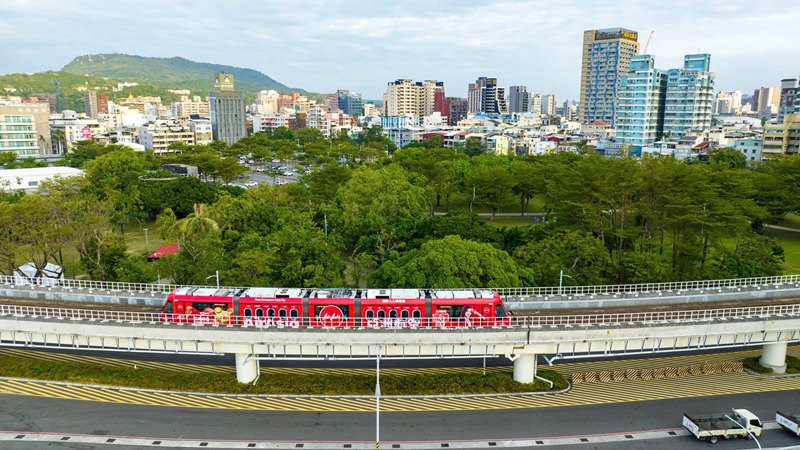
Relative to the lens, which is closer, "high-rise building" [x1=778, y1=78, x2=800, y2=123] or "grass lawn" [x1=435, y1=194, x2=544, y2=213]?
"grass lawn" [x1=435, y1=194, x2=544, y2=213]

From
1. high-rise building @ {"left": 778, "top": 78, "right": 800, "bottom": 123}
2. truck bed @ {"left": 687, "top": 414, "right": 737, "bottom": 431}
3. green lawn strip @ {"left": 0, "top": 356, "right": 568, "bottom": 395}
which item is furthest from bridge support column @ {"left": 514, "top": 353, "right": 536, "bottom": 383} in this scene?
high-rise building @ {"left": 778, "top": 78, "right": 800, "bottom": 123}

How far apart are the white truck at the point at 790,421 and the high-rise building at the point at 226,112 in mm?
176267

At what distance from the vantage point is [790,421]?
93.4ft

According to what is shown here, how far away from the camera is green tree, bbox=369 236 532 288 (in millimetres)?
38719

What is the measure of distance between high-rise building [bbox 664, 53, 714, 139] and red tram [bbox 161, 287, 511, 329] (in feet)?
458

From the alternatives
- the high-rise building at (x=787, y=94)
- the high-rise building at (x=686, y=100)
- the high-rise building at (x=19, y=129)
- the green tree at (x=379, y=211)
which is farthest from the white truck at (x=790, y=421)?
the high-rise building at (x=787, y=94)

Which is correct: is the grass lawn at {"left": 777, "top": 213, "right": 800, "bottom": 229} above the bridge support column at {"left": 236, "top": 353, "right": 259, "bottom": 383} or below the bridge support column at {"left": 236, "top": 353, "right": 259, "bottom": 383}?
above

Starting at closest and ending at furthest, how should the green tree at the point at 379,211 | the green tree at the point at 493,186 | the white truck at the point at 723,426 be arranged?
the white truck at the point at 723,426, the green tree at the point at 379,211, the green tree at the point at 493,186

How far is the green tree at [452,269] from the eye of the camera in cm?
3872

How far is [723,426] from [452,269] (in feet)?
60.4

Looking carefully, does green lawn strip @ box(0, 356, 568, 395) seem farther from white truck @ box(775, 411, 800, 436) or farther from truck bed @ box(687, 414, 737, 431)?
white truck @ box(775, 411, 800, 436)

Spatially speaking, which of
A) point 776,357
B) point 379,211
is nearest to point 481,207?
point 379,211

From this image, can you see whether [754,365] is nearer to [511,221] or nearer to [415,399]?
[415,399]

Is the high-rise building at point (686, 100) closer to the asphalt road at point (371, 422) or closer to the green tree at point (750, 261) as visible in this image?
the green tree at point (750, 261)
